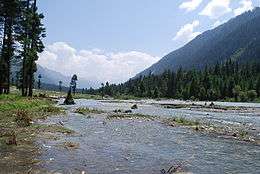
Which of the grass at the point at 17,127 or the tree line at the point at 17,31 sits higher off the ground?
the tree line at the point at 17,31

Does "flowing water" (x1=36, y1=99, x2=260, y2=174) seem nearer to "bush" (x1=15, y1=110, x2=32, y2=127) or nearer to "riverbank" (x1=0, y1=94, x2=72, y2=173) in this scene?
"riverbank" (x1=0, y1=94, x2=72, y2=173)

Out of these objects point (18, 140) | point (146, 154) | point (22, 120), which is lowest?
point (146, 154)

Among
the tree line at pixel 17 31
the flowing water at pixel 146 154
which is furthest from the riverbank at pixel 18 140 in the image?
the tree line at pixel 17 31

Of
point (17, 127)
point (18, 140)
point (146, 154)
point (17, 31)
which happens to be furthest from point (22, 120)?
point (17, 31)

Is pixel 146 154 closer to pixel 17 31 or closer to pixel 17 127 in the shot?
pixel 17 127

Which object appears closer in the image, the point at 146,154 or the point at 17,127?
the point at 146,154

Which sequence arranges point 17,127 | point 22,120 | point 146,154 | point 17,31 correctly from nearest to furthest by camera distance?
point 146,154
point 17,127
point 22,120
point 17,31

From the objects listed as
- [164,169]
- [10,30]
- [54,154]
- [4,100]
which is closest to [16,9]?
[10,30]

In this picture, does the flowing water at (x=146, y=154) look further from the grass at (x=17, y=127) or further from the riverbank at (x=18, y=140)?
the grass at (x=17, y=127)

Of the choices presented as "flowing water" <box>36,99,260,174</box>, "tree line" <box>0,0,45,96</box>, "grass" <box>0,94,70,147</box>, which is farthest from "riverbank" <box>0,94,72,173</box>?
"tree line" <box>0,0,45,96</box>

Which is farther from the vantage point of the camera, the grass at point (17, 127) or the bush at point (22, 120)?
the bush at point (22, 120)

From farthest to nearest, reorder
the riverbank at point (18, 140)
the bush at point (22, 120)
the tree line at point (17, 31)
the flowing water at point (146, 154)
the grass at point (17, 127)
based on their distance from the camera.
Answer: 1. the tree line at point (17, 31)
2. the bush at point (22, 120)
3. the grass at point (17, 127)
4. the flowing water at point (146, 154)
5. the riverbank at point (18, 140)

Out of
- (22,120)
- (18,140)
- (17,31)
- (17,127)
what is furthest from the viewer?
(17,31)

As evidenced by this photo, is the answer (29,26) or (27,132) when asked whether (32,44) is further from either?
(27,132)
